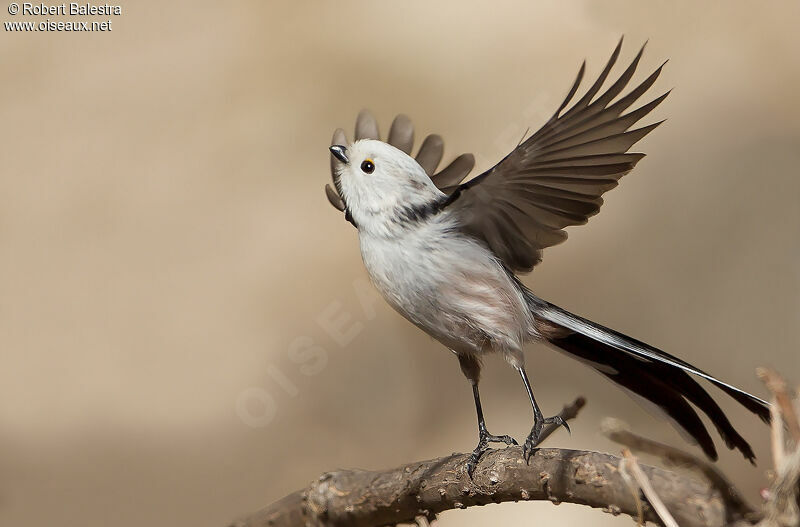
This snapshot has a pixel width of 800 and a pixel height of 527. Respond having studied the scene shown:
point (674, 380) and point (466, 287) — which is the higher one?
point (466, 287)

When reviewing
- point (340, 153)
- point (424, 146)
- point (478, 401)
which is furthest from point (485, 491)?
point (424, 146)

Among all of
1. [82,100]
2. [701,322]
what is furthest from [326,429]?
[82,100]

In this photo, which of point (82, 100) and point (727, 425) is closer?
point (727, 425)

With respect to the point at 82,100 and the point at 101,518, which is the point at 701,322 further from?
the point at 82,100

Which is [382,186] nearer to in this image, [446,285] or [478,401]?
[446,285]

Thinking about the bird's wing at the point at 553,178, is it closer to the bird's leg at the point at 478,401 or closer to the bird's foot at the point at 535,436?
the bird's leg at the point at 478,401

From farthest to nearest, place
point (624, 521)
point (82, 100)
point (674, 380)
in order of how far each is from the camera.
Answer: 1. point (82, 100)
2. point (624, 521)
3. point (674, 380)

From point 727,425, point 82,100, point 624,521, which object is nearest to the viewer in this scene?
point 727,425
